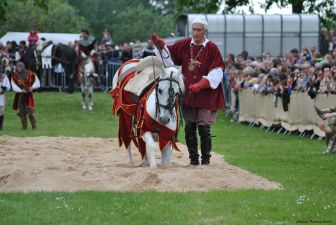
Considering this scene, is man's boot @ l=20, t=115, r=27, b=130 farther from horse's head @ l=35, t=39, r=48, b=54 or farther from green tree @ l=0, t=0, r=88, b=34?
green tree @ l=0, t=0, r=88, b=34

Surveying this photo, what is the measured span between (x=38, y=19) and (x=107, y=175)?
60.2 meters

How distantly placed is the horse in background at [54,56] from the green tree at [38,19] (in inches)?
1254

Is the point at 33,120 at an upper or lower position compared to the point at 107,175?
lower

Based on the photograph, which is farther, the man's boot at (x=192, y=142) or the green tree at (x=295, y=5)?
the green tree at (x=295, y=5)

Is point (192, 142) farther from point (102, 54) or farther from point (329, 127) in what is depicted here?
point (102, 54)

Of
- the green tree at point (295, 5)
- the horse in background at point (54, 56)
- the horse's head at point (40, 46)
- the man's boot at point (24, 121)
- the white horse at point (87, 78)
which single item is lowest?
the man's boot at point (24, 121)

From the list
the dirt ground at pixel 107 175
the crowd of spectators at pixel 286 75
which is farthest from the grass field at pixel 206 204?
the crowd of spectators at pixel 286 75

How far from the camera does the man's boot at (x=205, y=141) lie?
1415cm

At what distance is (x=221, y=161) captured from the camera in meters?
15.7

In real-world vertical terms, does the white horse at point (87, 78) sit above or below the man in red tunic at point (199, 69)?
below

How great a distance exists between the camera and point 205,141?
46.7 feet

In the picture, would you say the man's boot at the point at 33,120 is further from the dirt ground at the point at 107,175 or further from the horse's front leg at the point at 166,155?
the horse's front leg at the point at 166,155

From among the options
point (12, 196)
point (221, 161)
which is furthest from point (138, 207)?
point (221, 161)

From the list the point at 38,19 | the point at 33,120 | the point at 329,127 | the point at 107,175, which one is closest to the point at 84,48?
the point at 33,120
